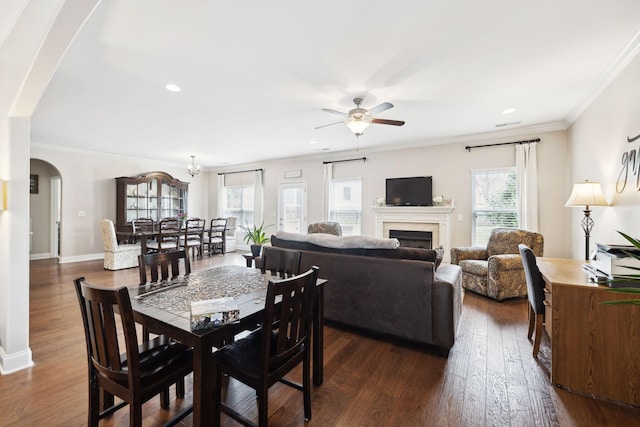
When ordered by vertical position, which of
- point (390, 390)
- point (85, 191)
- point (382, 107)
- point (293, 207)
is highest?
point (382, 107)

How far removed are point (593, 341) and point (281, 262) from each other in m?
2.33

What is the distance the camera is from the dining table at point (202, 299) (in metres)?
1.27

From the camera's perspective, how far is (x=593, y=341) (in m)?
1.94

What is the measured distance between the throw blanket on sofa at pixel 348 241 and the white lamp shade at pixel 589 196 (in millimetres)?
2202

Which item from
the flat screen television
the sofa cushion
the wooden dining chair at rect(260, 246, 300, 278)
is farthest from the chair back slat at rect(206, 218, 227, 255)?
the wooden dining chair at rect(260, 246, 300, 278)

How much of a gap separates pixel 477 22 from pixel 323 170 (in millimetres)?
5175

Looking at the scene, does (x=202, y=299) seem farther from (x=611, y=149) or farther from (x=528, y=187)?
(x=528, y=187)

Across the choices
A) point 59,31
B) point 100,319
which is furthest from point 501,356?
point 59,31

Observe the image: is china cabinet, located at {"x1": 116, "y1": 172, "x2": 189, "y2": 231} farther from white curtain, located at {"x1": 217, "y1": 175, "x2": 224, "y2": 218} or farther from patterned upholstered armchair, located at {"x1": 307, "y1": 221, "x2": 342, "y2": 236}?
patterned upholstered armchair, located at {"x1": 307, "y1": 221, "x2": 342, "y2": 236}

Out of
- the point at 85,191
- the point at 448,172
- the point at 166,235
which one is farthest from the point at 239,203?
the point at 448,172

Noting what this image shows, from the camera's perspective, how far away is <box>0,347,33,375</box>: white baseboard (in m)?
2.19

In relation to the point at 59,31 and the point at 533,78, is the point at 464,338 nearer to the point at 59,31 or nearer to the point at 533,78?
the point at 533,78

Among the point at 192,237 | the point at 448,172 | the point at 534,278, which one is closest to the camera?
the point at 534,278

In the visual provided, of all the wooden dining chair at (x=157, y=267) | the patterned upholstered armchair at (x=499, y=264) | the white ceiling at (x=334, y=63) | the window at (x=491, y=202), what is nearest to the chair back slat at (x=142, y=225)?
the white ceiling at (x=334, y=63)
